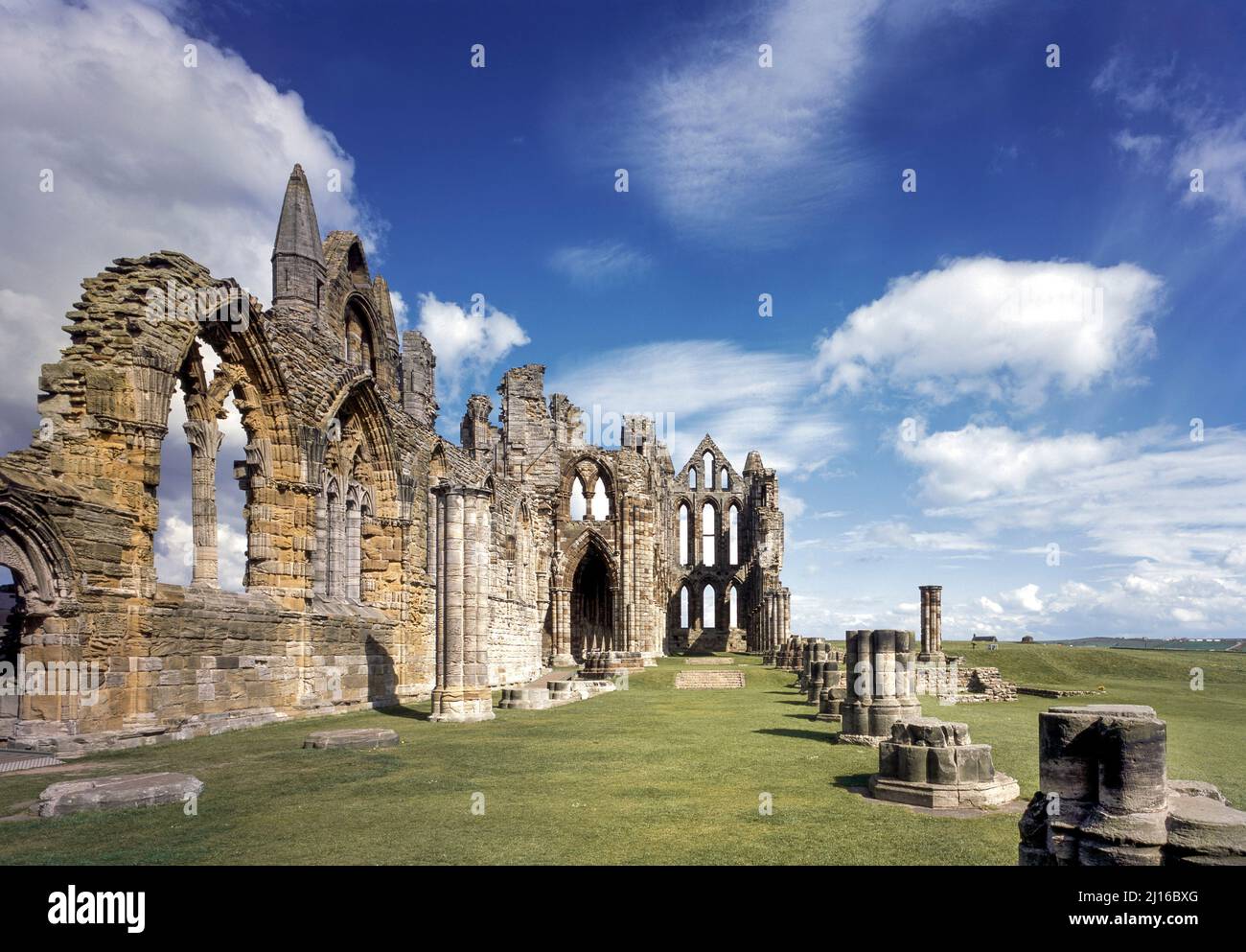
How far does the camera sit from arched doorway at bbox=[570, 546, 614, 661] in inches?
1892

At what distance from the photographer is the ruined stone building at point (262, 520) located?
448 inches

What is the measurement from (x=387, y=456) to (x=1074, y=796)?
716 inches

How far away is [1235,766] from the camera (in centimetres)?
1040

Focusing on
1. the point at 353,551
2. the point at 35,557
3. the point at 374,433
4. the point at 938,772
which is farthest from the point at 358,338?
the point at 938,772

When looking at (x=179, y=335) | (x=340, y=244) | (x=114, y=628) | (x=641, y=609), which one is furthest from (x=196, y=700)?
(x=641, y=609)

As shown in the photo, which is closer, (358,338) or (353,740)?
(353,740)

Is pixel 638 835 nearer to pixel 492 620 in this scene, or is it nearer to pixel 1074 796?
pixel 1074 796

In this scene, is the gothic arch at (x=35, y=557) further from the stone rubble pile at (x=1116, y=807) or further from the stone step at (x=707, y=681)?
the stone step at (x=707, y=681)

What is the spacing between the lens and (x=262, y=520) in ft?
52.6

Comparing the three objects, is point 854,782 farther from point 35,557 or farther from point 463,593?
point 35,557

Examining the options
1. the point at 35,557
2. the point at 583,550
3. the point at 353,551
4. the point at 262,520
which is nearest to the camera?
the point at 35,557

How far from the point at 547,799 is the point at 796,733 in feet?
23.7

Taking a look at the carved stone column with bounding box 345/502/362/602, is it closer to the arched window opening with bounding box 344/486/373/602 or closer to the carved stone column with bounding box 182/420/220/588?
the arched window opening with bounding box 344/486/373/602

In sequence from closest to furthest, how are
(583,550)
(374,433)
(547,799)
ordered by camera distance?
(547,799) < (374,433) < (583,550)
